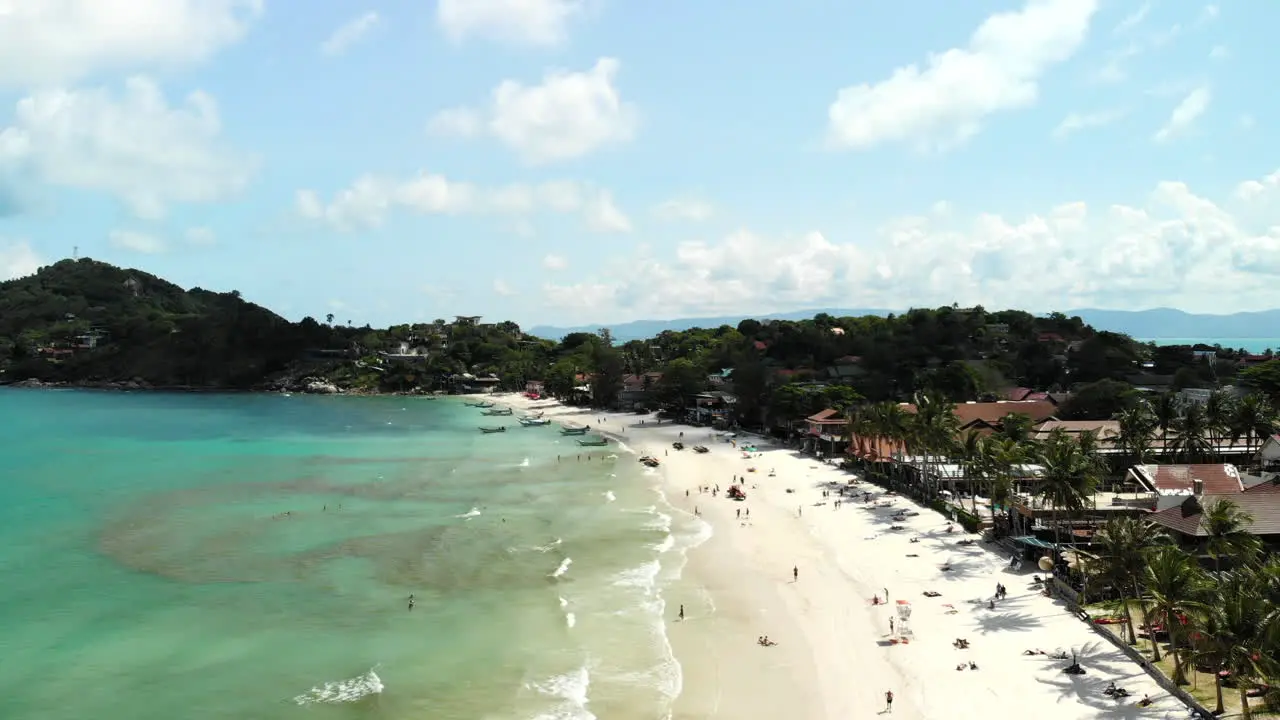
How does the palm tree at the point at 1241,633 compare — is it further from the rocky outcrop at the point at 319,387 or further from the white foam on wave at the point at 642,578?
the rocky outcrop at the point at 319,387

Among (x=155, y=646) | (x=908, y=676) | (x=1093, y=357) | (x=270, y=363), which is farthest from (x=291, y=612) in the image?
(x=270, y=363)

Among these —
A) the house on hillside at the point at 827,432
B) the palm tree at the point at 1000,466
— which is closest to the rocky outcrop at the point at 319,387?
the house on hillside at the point at 827,432

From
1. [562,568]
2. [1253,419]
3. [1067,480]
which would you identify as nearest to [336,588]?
[562,568]

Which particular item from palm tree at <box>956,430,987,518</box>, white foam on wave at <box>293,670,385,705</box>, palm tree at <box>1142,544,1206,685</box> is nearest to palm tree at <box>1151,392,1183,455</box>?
palm tree at <box>956,430,987,518</box>

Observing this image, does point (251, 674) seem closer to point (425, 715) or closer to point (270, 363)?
point (425, 715)

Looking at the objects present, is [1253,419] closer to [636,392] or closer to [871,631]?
[871,631]

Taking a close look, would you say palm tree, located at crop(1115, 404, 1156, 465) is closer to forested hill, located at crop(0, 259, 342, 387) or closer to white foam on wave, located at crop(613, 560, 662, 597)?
white foam on wave, located at crop(613, 560, 662, 597)
